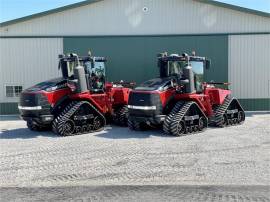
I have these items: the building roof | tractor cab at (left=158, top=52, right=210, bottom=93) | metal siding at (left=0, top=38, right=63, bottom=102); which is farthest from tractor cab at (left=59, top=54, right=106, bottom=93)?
the building roof

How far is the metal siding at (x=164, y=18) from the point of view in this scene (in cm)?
1891

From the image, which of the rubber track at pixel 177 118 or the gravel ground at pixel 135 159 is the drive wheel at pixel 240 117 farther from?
the rubber track at pixel 177 118

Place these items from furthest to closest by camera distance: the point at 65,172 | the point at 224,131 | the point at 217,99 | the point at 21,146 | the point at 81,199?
the point at 217,99 < the point at 224,131 < the point at 21,146 < the point at 65,172 < the point at 81,199

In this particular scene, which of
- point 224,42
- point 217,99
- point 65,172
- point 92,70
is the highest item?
point 224,42

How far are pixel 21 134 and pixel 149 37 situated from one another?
787 centimetres

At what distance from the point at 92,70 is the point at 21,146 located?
4.40 metres

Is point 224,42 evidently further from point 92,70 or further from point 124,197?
point 124,197

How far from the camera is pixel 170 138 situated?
12453 mm

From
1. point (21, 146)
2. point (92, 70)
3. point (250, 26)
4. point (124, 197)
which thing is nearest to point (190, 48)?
point (250, 26)

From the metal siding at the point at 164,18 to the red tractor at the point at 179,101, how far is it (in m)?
4.68

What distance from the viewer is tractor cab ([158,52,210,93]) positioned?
13639 millimetres

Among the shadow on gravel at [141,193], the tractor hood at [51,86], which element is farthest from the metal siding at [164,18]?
the shadow on gravel at [141,193]

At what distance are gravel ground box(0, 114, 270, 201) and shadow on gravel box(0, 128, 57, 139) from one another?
0.03 metres

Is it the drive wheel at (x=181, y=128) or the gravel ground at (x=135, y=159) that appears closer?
the gravel ground at (x=135, y=159)
